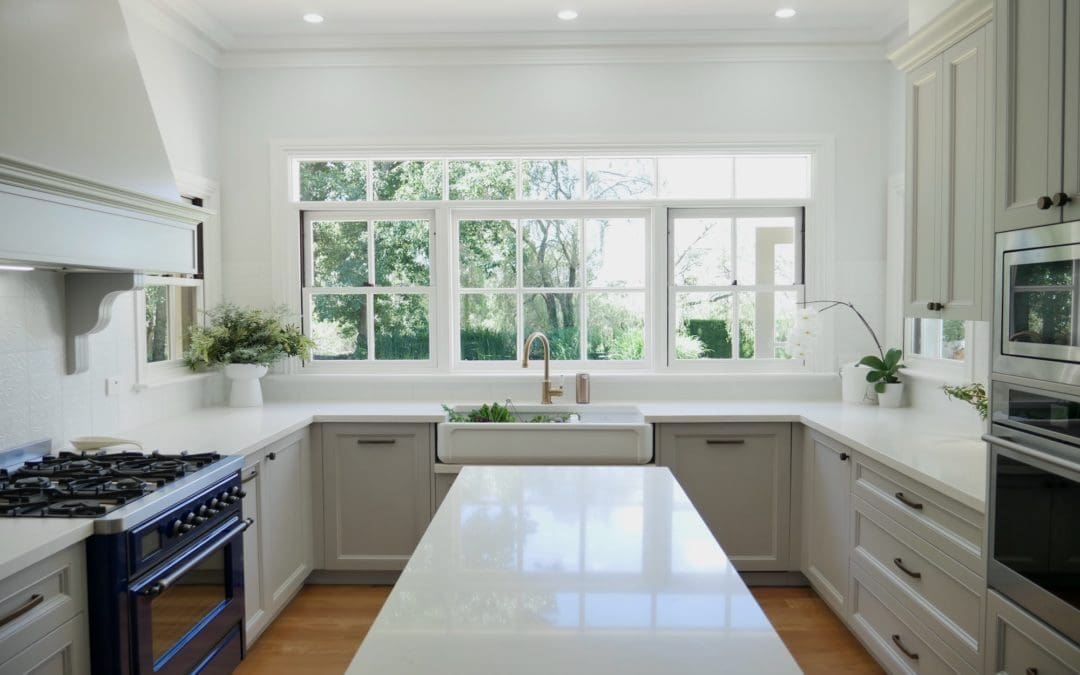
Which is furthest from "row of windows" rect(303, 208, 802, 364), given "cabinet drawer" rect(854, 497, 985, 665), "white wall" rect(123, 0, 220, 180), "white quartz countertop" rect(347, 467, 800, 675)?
"white quartz countertop" rect(347, 467, 800, 675)

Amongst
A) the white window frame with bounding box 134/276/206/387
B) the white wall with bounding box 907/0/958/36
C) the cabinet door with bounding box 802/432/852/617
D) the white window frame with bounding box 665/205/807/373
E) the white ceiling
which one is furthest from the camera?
the white window frame with bounding box 665/205/807/373

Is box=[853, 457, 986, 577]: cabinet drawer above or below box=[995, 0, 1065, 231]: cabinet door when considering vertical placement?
below

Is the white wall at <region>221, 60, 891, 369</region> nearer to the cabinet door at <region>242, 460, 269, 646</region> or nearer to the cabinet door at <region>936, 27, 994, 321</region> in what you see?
the cabinet door at <region>936, 27, 994, 321</region>

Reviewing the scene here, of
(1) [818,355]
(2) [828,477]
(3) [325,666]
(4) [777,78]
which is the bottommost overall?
(3) [325,666]

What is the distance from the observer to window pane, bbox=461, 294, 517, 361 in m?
4.08

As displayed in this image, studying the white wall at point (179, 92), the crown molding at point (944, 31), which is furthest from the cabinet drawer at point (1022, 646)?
the white wall at point (179, 92)

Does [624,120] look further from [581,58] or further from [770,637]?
[770,637]

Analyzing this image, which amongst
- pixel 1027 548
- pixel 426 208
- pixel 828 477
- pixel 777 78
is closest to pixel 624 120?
pixel 777 78

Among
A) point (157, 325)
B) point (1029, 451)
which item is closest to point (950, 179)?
point (1029, 451)

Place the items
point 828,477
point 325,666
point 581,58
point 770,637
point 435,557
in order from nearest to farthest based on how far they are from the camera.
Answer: point 770,637
point 435,557
point 325,666
point 828,477
point 581,58

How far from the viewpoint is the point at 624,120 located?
3904 millimetres

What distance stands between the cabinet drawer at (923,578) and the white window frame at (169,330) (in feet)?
10.3

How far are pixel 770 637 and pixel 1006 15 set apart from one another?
172 cm

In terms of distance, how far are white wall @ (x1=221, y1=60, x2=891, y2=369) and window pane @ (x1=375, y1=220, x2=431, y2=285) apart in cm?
49
